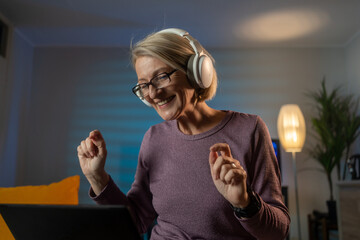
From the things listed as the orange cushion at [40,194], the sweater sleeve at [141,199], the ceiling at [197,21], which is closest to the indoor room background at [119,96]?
the ceiling at [197,21]

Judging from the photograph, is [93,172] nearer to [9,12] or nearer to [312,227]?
[9,12]

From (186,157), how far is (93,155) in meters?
0.30

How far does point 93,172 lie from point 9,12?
2.65 m

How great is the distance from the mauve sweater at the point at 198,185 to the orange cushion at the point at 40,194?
0.61 metres

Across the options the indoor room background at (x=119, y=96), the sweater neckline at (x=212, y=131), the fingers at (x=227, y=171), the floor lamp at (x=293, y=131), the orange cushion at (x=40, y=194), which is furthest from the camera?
the indoor room background at (x=119, y=96)

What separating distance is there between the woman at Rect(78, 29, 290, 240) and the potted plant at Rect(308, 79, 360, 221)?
8.05ft

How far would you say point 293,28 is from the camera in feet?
10.5

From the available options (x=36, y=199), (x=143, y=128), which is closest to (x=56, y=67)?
(x=143, y=128)

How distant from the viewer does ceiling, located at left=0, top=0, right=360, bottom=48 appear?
2773 millimetres

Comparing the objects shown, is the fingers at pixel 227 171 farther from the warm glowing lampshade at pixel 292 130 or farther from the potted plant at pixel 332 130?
the potted plant at pixel 332 130

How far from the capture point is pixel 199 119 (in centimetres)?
107

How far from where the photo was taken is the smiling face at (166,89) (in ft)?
3.13

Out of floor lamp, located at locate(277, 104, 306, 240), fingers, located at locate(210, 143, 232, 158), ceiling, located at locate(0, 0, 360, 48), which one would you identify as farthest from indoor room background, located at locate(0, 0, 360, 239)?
fingers, located at locate(210, 143, 232, 158)

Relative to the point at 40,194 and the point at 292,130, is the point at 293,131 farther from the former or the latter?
the point at 40,194
